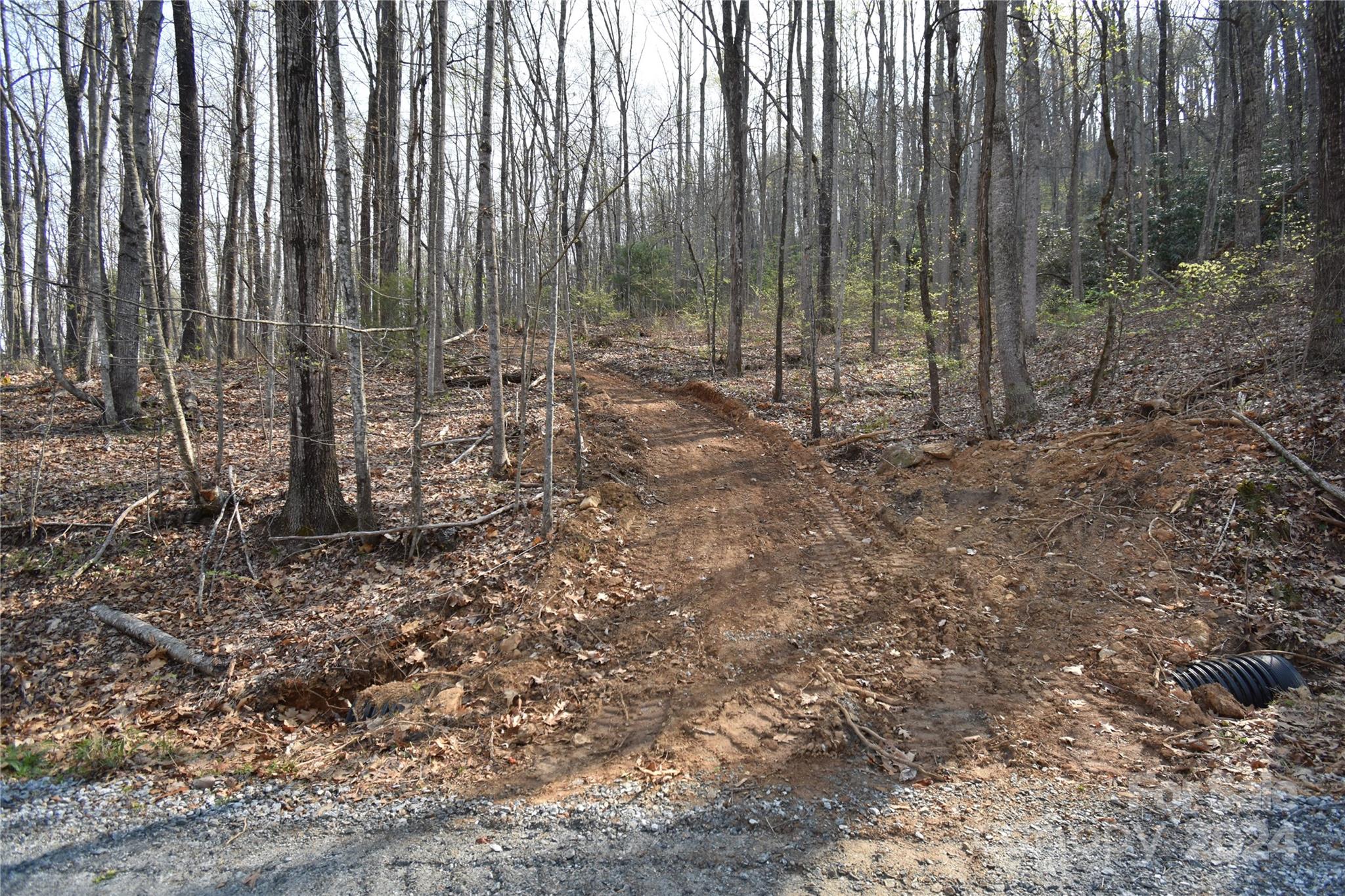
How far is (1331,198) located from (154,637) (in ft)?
43.2

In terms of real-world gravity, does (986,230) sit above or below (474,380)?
above

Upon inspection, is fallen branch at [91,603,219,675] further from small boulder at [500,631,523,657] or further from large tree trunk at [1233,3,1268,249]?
large tree trunk at [1233,3,1268,249]

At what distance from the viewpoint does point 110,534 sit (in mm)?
7520

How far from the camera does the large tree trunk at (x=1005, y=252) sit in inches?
393

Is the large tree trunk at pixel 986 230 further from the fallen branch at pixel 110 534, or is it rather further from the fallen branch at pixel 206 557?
the fallen branch at pixel 110 534

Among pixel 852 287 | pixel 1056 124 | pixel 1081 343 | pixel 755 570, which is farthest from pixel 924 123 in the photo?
pixel 1056 124

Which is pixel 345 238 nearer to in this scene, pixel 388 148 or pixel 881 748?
pixel 881 748

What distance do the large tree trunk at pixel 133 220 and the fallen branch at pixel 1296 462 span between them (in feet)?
40.5

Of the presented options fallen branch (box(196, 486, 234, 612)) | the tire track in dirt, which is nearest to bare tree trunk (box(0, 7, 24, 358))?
fallen branch (box(196, 486, 234, 612))

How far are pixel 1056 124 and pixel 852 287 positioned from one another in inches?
808

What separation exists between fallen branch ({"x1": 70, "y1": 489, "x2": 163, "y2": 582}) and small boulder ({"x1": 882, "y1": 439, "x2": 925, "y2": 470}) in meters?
9.54

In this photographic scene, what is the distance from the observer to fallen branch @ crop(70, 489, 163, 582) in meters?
7.20

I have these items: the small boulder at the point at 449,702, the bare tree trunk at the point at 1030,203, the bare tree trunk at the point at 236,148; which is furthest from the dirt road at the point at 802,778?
the bare tree trunk at the point at 1030,203

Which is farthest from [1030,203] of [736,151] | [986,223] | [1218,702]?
[1218,702]
